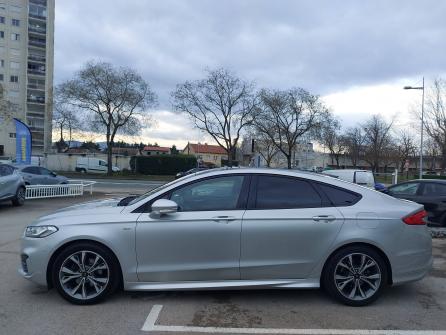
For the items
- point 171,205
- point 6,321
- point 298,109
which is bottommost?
point 6,321

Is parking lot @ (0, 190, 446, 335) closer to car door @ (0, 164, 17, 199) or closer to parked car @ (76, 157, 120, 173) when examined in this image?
car door @ (0, 164, 17, 199)

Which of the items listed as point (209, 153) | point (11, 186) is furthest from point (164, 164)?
point (209, 153)

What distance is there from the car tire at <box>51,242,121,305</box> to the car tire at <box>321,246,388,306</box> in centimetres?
243

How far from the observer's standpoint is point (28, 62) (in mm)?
76750

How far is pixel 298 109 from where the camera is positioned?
48469 mm

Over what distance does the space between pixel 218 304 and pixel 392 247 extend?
2049 mm

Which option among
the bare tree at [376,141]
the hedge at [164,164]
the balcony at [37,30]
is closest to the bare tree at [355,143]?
the bare tree at [376,141]

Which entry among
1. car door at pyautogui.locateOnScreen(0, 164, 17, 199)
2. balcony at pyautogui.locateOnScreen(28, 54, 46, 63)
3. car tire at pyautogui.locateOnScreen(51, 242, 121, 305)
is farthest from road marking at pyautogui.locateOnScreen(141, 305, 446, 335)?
balcony at pyautogui.locateOnScreen(28, 54, 46, 63)

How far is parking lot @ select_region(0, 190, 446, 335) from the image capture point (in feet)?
13.3

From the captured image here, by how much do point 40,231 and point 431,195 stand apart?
9.38 m

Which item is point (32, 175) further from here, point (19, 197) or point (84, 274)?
point (84, 274)

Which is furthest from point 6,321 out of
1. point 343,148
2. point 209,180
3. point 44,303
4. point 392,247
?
point 343,148

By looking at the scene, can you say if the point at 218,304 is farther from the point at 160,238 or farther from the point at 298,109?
the point at 298,109

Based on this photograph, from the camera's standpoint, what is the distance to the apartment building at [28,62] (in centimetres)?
7450
